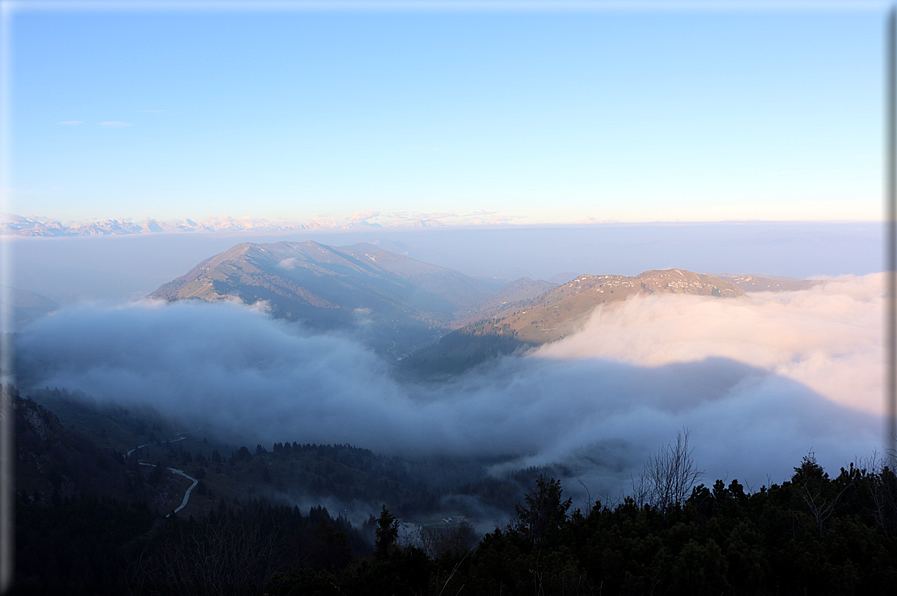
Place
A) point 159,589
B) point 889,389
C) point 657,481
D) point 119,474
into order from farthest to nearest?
point 119,474
point 159,589
point 657,481
point 889,389

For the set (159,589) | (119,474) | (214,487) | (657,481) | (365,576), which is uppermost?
(365,576)

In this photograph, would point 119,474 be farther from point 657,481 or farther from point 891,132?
point 891,132

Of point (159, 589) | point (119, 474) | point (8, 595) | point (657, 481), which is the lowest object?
point (119, 474)

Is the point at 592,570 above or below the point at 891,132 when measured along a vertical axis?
below

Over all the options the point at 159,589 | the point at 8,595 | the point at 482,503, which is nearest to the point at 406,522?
the point at 482,503

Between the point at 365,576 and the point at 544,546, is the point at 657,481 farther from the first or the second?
the point at 365,576

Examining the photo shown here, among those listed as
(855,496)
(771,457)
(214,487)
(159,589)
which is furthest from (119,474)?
(771,457)

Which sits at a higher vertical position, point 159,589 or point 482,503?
point 159,589

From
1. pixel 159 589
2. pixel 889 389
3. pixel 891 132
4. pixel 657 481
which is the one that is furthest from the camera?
pixel 159 589

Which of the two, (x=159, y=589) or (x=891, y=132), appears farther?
(x=159, y=589)
